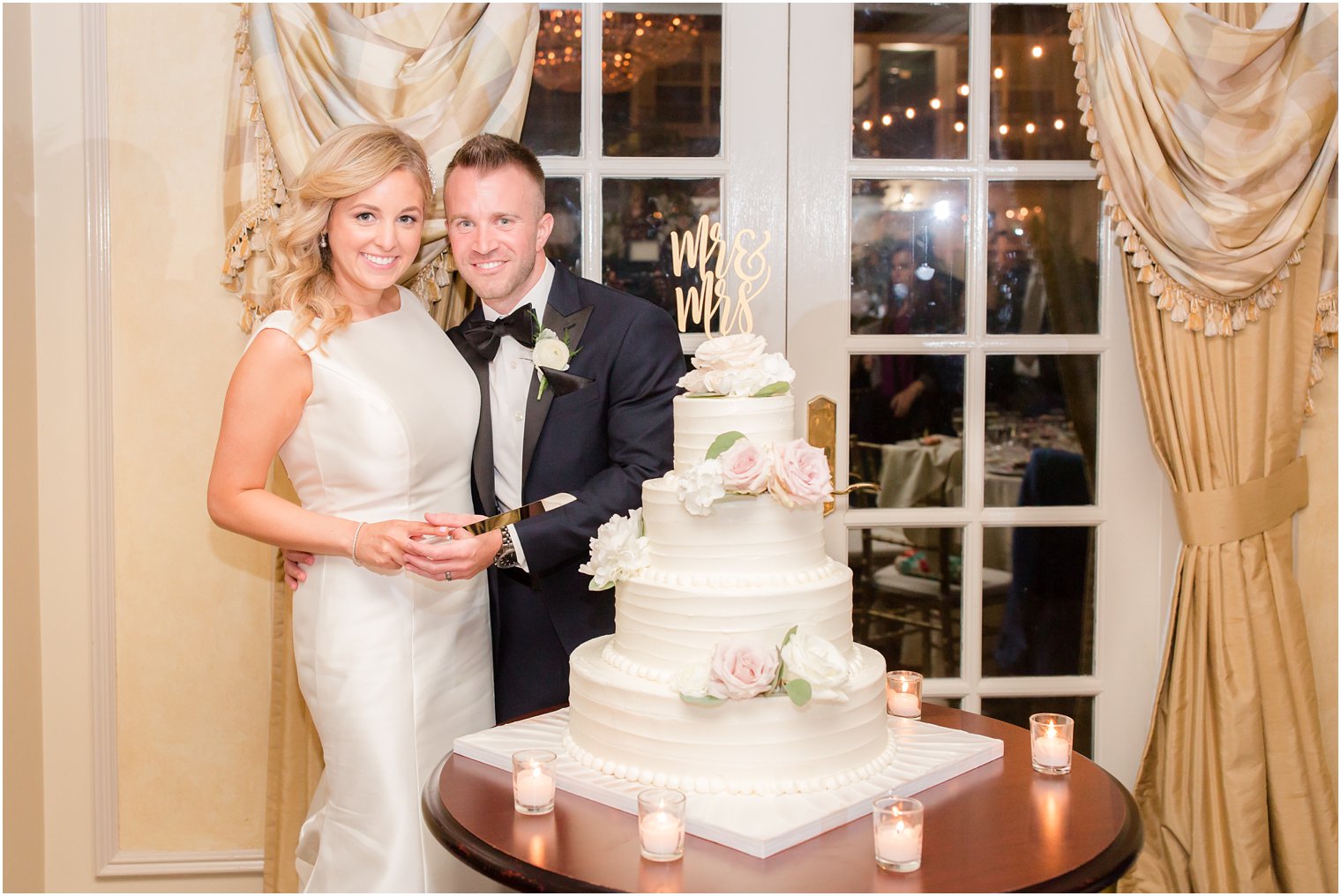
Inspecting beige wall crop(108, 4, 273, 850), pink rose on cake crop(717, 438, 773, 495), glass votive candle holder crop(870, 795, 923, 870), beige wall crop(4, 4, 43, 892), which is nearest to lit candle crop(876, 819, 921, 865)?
glass votive candle holder crop(870, 795, 923, 870)

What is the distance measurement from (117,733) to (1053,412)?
284 cm

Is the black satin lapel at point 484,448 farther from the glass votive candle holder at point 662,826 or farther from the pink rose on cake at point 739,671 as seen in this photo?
the glass votive candle holder at point 662,826

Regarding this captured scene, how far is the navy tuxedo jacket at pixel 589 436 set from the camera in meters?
2.59

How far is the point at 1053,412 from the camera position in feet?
11.2

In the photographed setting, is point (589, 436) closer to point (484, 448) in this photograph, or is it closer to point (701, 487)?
point (484, 448)

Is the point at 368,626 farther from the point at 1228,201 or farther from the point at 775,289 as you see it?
the point at 1228,201

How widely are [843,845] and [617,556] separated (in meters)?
0.60

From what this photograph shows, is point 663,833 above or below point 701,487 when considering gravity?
below

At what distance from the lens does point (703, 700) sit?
1.77 metres

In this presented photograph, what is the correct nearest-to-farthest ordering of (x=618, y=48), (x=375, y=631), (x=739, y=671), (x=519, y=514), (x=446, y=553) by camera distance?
(x=739, y=671)
(x=519, y=514)
(x=446, y=553)
(x=375, y=631)
(x=618, y=48)

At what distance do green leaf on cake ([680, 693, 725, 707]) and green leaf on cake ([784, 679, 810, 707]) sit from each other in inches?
4.2

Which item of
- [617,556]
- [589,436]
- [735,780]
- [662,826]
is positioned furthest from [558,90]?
[662,826]

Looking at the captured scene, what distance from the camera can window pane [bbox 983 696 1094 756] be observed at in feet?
11.4

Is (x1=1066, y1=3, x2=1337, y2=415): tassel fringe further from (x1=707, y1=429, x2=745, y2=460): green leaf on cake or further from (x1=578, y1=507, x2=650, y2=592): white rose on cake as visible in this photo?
(x1=578, y1=507, x2=650, y2=592): white rose on cake
